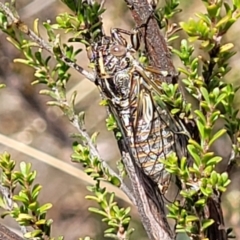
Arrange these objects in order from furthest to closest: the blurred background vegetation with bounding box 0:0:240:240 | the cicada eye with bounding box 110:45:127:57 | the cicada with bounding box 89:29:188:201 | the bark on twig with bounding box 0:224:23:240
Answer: the blurred background vegetation with bounding box 0:0:240:240
the cicada eye with bounding box 110:45:127:57
the cicada with bounding box 89:29:188:201
the bark on twig with bounding box 0:224:23:240

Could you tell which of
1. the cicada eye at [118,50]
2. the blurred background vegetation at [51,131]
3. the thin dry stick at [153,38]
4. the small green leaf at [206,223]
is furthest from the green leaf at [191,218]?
the blurred background vegetation at [51,131]

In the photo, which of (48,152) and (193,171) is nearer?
(193,171)

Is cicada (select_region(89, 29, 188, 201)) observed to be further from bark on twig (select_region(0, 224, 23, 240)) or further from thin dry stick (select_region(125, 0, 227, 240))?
bark on twig (select_region(0, 224, 23, 240))

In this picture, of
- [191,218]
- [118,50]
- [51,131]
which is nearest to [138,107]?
[118,50]

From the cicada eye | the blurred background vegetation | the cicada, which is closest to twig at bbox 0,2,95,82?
the cicada

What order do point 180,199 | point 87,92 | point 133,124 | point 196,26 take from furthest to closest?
point 87,92
point 133,124
point 180,199
point 196,26

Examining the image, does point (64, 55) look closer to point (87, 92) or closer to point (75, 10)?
point (75, 10)

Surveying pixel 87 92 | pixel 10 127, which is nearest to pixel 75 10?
pixel 87 92

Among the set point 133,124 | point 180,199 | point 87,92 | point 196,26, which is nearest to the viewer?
point 196,26
